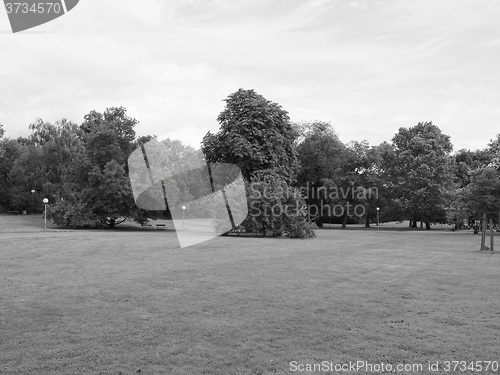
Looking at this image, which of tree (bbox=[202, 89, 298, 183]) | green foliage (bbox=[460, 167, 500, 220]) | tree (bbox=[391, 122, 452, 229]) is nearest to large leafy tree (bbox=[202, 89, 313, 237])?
tree (bbox=[202, 89, 298, 183])

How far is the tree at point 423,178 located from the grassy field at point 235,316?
39170 mm

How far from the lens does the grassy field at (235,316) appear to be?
7.45 metres

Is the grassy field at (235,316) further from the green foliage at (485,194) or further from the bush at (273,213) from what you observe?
the bush at (273,213)

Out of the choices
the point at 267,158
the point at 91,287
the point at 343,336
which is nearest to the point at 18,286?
the point at 91,287

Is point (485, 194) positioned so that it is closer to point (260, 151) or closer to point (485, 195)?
point (485, 195)

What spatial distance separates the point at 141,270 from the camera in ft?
56.0

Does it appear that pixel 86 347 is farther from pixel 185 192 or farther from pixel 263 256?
pixel 185 192

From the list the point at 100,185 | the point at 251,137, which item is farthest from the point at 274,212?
the point at 100,185

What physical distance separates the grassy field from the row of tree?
17568mm

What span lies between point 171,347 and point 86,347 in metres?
1.46

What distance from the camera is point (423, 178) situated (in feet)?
185

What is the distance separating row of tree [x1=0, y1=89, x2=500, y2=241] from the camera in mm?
40094

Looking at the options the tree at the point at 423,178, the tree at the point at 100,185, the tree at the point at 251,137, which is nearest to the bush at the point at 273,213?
the tree at the point at 251,137

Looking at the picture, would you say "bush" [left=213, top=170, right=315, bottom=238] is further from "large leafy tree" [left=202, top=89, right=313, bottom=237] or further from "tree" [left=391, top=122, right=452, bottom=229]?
"tree" [left=391, top=122, right=452, bottom=229]
